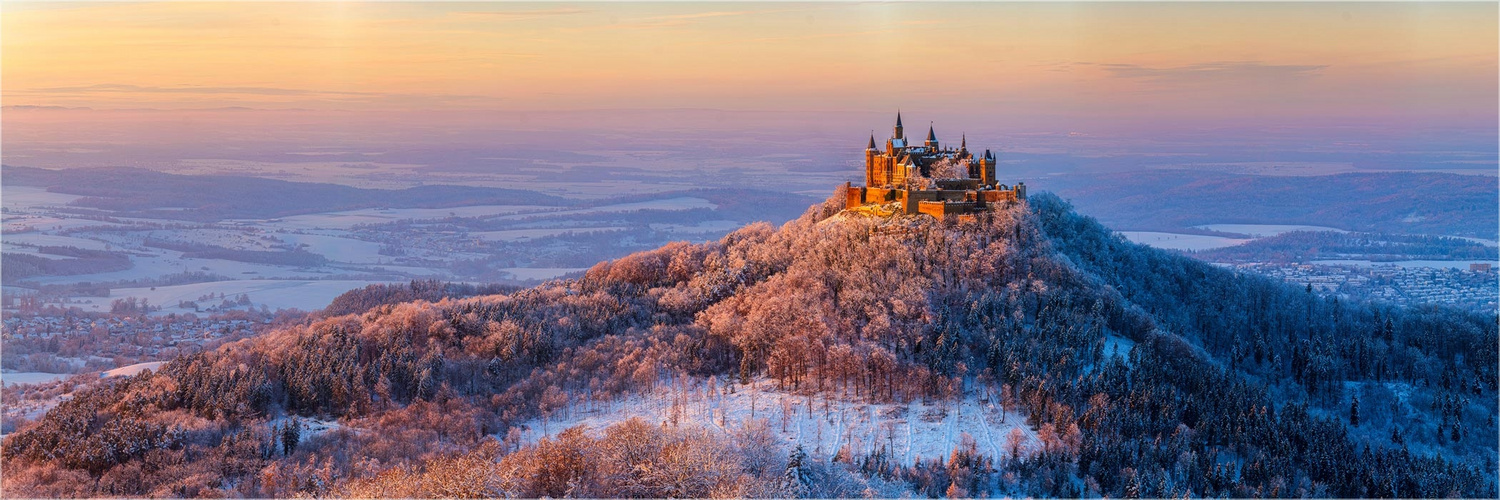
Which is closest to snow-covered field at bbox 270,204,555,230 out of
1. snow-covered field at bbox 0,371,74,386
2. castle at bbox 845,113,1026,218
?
snow-covered field at bbox 0,371,74,386

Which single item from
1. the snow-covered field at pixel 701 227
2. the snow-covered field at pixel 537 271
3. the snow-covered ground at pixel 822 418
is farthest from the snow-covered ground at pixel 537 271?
the snow-covered ground at pixel 822 418

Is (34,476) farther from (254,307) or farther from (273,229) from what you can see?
(273,229)

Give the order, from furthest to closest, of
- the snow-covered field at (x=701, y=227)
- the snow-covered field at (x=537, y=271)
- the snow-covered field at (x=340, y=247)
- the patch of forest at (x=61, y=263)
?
the snow-covered field at (x=701, y=227), the snow-covered field at (x=340, y=247), the snow-covered field at (x=537, y=271), the patch of forest at (x=61, y=263)

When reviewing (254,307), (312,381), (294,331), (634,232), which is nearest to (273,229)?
(634,232)

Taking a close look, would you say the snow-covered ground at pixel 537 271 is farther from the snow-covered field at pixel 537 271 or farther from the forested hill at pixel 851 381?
the forested hill at pixel 851 381

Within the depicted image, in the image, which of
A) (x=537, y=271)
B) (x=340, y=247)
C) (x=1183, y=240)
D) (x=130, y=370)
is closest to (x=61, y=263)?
(x=340, y=247)

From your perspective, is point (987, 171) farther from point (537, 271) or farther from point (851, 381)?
point (537, 271)
